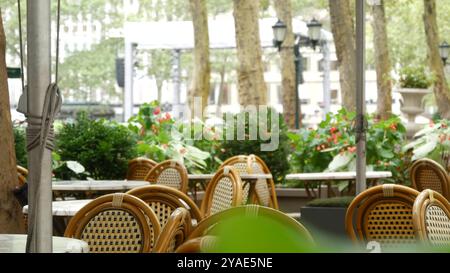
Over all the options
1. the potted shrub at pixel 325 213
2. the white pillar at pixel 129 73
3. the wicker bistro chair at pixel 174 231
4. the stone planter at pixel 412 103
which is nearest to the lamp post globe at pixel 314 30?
the stone planter at pixel 412 103

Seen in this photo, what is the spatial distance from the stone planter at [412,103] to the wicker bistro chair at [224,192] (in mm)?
18014

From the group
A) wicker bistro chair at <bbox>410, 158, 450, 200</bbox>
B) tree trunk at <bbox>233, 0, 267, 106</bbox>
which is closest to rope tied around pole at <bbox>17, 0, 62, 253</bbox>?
wicker bistro chair at <bbox>410, 158, 450, 200</bbox>

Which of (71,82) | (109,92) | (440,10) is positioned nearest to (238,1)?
(440,10)

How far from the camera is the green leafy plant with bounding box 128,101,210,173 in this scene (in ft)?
50.7

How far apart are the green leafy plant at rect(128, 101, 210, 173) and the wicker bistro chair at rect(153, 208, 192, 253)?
437 inches

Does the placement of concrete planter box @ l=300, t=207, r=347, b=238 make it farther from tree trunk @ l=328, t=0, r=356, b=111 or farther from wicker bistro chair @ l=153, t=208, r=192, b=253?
tree trunk @ l=328, t=0, r=356, b=111

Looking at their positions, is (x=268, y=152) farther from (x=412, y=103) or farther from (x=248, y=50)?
(x=412, y=103)

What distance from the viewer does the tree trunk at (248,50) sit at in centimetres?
2380

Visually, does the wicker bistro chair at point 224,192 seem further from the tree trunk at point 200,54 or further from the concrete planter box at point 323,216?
the tree trunk at point 200,54

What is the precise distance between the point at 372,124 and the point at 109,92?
52.4 m

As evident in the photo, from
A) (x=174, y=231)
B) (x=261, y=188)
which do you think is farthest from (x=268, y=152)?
(x=174, y=231)

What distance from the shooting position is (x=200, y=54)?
2955 centimetres
